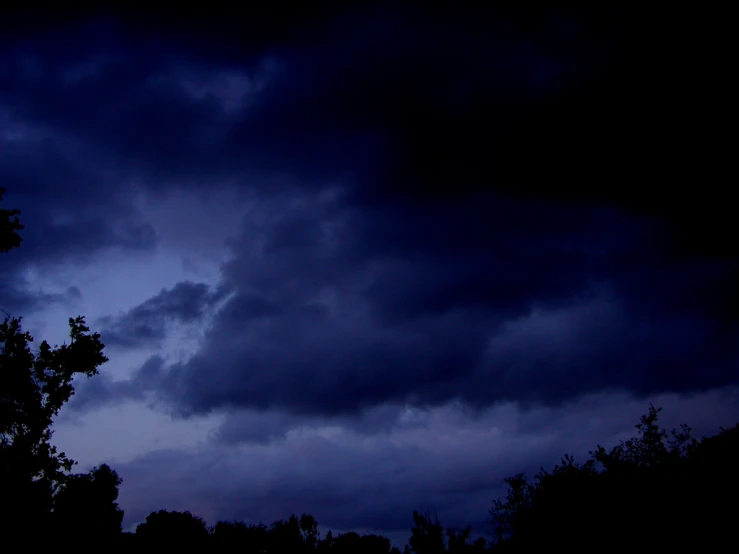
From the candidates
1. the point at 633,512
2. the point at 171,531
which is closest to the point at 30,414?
the point at 633,512

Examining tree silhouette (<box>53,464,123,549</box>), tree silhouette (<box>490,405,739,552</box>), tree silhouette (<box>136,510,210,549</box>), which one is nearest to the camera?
tree silhouette (<box>490,405,739,552</box>)

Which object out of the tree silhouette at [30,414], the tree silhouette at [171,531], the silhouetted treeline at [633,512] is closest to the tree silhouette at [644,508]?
the silhouetted treeline at [633,512]

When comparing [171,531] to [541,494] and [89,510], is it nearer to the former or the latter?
[89,510]

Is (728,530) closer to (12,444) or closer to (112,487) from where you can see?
(12,444)

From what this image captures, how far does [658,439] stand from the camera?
53.0 metres

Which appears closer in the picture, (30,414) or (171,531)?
(30,414)

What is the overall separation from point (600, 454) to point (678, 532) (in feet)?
85.9

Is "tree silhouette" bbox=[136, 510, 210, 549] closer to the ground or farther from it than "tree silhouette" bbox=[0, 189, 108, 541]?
closer to the ground

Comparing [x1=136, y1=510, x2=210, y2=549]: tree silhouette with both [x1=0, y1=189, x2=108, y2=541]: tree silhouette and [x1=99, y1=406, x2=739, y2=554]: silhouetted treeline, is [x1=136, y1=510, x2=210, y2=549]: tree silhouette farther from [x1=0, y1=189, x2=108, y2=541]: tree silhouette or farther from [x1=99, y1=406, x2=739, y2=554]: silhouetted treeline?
[x1=99, y1=406, x2=739, y2=554]: silhouetted treeline

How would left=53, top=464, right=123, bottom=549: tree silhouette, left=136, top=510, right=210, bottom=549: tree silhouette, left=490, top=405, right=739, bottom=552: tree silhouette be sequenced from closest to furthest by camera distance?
left=490, top=405, right=739, bottom=552: tree silhouette, left=53, top=464, right=123, bottom=549: tree silhouette, left=136, top=510, right=210, bottom=549: tree silhouette

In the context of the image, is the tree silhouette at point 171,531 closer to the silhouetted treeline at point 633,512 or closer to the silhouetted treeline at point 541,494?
the silhouetted treeline at point 541,494

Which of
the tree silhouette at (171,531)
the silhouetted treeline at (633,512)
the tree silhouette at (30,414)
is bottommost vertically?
the tree silhouette at (171,531)

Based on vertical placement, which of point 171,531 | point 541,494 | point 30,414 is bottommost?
point 171,531

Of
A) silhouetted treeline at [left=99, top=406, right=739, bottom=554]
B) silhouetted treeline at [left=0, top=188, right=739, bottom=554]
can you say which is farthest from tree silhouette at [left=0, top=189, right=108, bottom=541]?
silhouetted treeline at [left=99, top=406, right=739, bottom=554]
